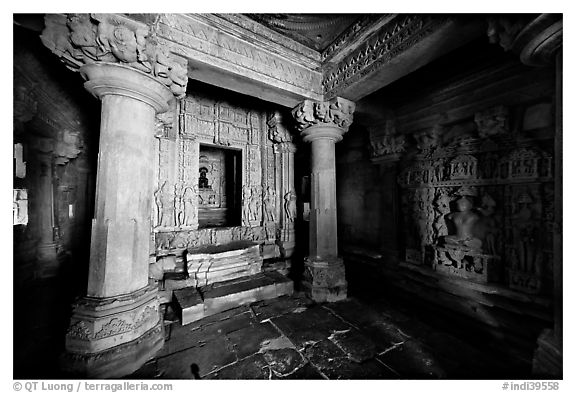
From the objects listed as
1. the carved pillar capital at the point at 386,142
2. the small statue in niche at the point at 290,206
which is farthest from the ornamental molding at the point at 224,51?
the small statue in niche at the point at 290,206

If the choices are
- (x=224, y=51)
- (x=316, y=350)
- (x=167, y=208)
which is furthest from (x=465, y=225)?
(x=167, y=208)

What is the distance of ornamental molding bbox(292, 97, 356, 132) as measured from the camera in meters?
4.05

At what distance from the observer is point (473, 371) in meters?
2.39

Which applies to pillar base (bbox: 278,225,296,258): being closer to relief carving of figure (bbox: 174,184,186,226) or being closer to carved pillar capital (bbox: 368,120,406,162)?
relief carving of figure (bbox: 174,184,186,226)

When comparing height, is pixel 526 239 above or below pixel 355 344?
above

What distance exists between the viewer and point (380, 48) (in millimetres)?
3129

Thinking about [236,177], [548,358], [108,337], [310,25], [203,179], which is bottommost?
[108,337]

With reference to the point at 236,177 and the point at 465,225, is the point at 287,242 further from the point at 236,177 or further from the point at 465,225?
the point at 465,225

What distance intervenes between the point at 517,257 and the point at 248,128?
5.62 metres

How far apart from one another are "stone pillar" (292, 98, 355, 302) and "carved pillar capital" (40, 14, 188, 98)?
249 centimetres

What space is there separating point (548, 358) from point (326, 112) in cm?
383

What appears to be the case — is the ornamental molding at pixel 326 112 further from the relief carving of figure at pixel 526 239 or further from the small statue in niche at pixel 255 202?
the relief carving of figure at pixel 526 239

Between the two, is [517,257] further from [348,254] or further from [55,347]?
[55,347]
